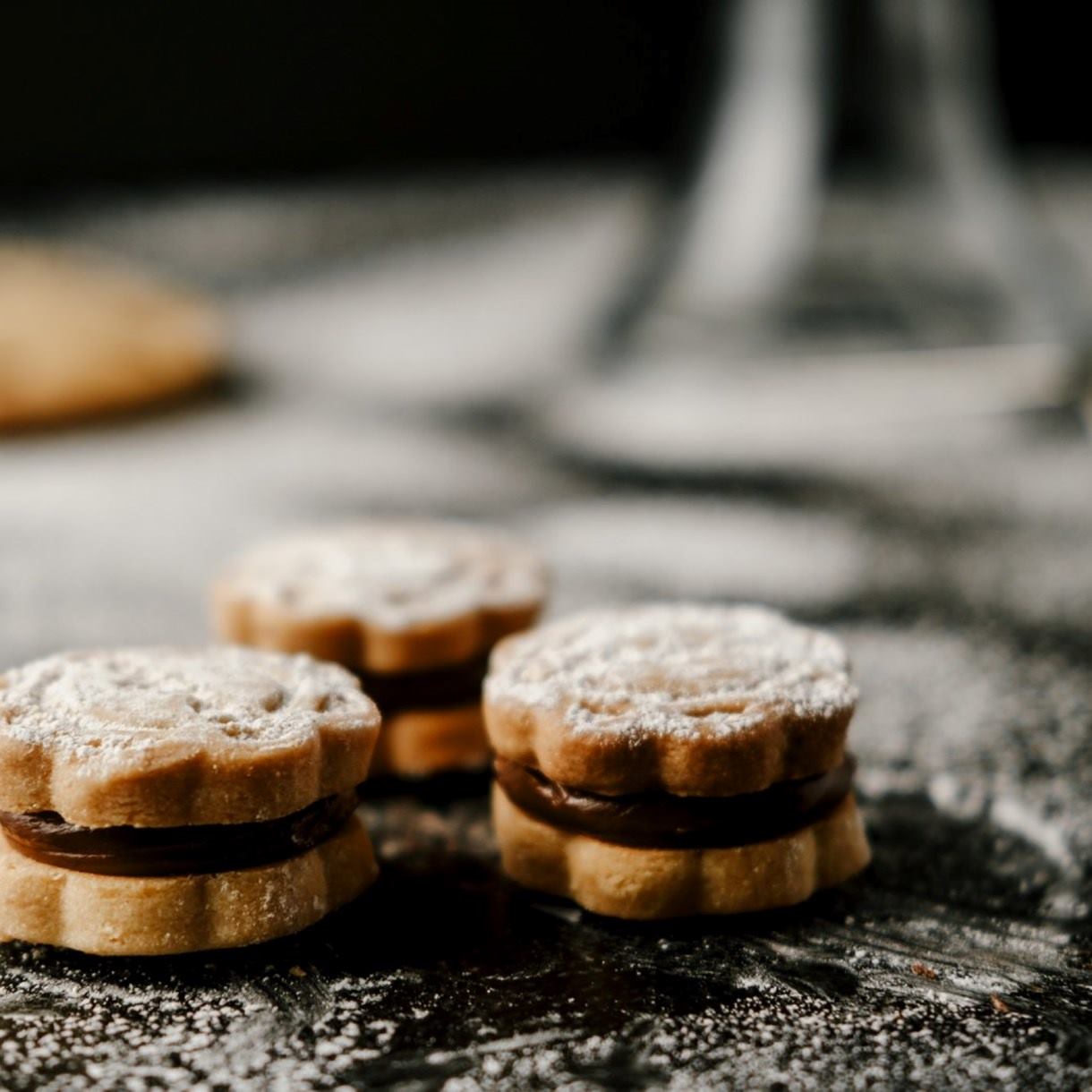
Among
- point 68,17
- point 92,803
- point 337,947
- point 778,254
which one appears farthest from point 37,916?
point 68,17

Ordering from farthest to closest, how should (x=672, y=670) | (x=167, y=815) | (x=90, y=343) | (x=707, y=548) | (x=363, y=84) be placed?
(x=363, y=84), (x=90, y=343), (x=707, y=548), (x=672, y=670), (x=167, y=815)

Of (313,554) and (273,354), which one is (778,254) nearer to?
(273,354)

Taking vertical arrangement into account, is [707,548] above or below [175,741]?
below

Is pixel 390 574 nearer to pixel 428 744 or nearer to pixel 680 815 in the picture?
pixel 428 744

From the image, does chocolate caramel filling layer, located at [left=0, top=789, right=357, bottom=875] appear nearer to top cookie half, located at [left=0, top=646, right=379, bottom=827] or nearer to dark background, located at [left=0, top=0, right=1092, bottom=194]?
top cookie half, located at [left=0, top=646, right=379, bottom=827]

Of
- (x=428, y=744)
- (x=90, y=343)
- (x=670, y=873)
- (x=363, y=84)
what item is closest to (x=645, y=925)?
(x=670, y=873)

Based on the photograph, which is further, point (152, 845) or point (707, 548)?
point (707, 548)

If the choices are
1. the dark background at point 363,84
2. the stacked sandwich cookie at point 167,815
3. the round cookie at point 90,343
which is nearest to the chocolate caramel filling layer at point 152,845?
the stacked sandwich cookie at point 167,815
